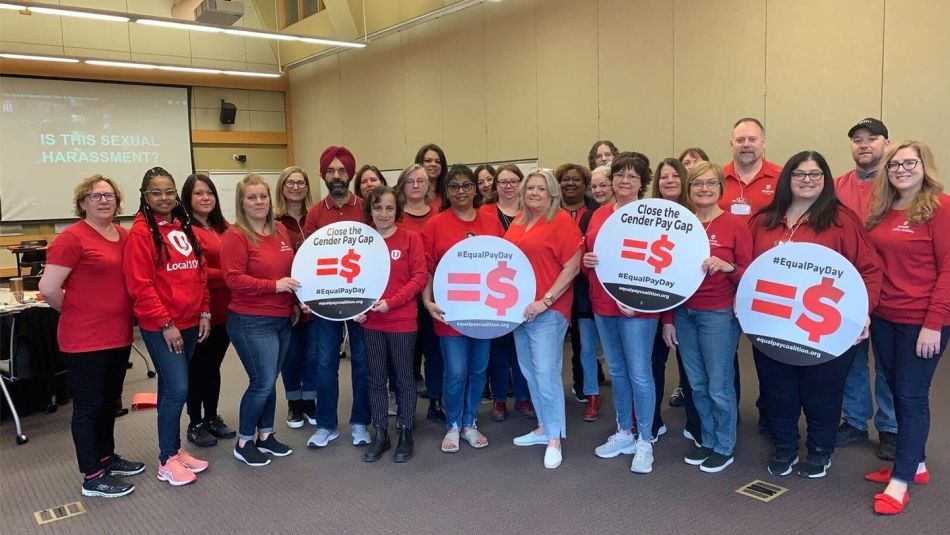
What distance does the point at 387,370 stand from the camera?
3271 millimetres

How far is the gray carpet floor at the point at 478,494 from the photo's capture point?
2.55m

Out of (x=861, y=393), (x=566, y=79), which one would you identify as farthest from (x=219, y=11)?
(x=861, y=393)

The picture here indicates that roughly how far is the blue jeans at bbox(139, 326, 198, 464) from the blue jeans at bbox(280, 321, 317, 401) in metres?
0.66

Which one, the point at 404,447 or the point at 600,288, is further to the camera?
the point at 404,447

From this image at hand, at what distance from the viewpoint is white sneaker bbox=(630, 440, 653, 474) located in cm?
299

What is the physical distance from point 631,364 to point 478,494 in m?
0.93

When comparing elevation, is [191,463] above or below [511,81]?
below

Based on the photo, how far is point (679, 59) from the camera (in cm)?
607

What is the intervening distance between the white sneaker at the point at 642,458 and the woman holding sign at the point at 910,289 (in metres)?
0.91

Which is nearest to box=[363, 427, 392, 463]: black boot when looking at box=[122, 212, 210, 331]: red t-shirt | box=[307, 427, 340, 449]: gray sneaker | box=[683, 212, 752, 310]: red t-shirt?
box=[307, 427, 340, 449]: gray sneaker

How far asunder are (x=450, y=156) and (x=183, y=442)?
19.7ft

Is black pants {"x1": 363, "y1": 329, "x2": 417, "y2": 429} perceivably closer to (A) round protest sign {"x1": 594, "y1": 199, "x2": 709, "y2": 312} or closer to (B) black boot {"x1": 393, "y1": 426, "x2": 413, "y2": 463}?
(B) black boot {"x1": 393, "y1": 426, "x2": 413, "y2": 463}

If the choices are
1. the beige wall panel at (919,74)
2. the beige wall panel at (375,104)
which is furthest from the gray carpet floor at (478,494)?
the beige wall panel at (375,104)

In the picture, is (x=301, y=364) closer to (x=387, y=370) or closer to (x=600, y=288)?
(x=387, y=370)
